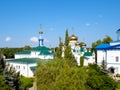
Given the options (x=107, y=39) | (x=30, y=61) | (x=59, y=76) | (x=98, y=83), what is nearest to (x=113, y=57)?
(x=30, y=61)

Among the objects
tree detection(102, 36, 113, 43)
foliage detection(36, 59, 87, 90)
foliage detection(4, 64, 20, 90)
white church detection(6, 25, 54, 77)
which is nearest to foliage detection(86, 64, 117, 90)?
foliage detection(36, 59, 87, 90)

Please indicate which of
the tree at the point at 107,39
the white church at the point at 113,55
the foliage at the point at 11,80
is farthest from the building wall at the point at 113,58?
the tree at the point at 107,39

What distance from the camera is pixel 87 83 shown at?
22.3 metres

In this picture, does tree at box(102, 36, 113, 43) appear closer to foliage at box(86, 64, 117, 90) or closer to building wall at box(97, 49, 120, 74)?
building wall at box(97, 49, 120, 74)

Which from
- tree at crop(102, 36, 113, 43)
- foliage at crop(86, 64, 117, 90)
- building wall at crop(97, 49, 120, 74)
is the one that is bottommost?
foliage at crop(86, 64, 117, 90)

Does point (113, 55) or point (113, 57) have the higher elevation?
point (113, 55)

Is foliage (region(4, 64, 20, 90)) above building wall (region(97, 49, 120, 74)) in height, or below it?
below

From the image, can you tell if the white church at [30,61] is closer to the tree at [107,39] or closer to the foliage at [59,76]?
the foliage at [59,76]

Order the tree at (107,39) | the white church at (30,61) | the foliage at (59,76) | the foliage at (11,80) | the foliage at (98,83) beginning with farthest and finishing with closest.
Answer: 1. the tree at (107,39)
2. the white church at (30,61)
3. the foliage at (98,83)
4. the foliage at (11,80)
5. the foliage at (59,76)

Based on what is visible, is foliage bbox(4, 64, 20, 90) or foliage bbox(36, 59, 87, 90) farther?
foliage bbox(4, 64, 20, 90)

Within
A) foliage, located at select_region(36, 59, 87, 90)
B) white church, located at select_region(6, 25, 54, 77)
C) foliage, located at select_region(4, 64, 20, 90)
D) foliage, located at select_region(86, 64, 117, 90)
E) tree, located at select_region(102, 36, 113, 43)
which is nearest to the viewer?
foliage, located at select_region(36, 59, 87, 90)

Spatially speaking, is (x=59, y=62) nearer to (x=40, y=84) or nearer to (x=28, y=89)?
(x=40, y=84)

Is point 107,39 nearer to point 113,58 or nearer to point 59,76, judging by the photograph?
point 113,58

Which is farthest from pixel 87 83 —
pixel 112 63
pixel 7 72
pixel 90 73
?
pixel 112 63
